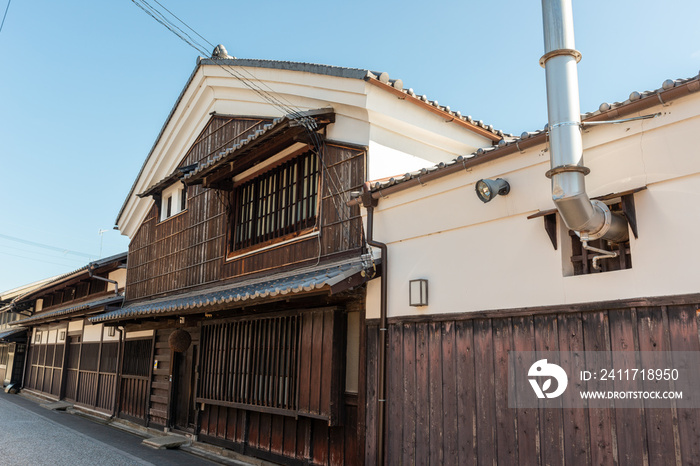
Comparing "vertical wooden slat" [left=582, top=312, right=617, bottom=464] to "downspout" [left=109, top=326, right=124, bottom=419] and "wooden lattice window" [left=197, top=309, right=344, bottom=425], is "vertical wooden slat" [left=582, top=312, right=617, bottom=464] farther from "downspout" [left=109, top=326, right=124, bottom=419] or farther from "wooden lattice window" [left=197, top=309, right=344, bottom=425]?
"downspout" [left=109, top=326, right=124, bottom=419]

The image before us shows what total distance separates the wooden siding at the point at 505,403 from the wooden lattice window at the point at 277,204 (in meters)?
3.26

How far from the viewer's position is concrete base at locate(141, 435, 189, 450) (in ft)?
41.3

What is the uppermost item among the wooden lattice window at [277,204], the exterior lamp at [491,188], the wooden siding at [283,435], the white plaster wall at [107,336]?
the wooden lattice window at [277,204]

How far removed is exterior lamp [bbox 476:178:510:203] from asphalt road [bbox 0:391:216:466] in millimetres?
8056

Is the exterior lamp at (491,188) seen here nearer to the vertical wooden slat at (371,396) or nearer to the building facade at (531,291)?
the building facade at (531,291)

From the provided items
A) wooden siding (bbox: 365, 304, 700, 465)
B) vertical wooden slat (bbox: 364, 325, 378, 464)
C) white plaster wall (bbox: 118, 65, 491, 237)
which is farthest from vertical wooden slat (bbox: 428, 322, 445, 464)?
white plaster wall (bbox: 118, 65, 491, 237)

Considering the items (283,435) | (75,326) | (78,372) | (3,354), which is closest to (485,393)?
(283,435)

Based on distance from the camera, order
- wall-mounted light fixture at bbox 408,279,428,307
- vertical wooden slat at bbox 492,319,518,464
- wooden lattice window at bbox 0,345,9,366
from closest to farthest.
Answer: vertical wooden slat at bbox 492,319,518,464
wall-mounted light fixture at bbox 408,279,428,307
wooden lattice window at bbox 0,345,9,366

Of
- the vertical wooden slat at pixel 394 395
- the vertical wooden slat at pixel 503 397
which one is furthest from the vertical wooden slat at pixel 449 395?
the vertical wooden slat at pixel 394 395

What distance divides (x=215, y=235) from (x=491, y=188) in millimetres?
8564

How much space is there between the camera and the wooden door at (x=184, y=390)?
13531 millimetres

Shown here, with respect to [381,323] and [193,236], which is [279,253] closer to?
[381,323]

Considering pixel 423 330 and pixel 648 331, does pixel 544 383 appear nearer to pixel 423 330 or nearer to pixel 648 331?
pixel 648 331

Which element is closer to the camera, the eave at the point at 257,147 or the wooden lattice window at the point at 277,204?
the eave at the point at 257,147
